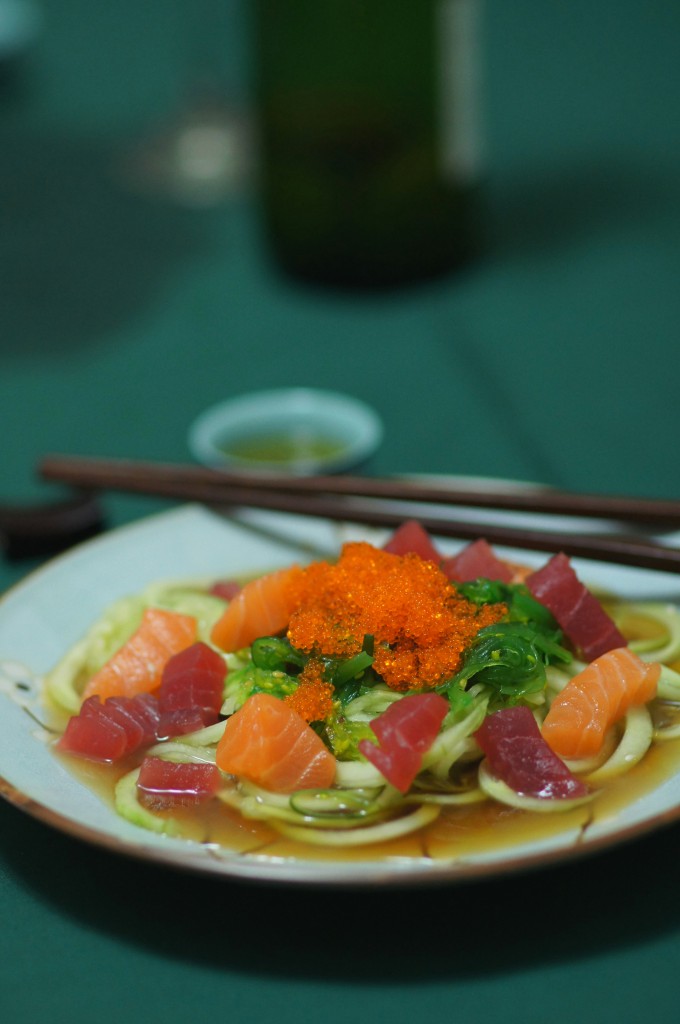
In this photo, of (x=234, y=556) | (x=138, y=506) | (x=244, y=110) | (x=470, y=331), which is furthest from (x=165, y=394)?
(x=244, y=110)

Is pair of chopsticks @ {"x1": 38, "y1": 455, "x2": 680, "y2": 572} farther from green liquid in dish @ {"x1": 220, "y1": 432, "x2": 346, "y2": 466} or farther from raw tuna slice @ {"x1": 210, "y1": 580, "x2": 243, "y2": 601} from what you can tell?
green liquid in dish @ {"x1": 220, "y1": 432, "x2": 346, "y2": 466}

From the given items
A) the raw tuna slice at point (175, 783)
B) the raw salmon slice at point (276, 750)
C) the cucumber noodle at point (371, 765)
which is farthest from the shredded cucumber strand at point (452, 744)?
the raw tuna slice at point (175, 783)

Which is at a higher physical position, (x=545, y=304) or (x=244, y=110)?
(x=244, y=110)

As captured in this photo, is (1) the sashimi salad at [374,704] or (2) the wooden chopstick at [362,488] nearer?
(1) the sashimi salad at [374,704]

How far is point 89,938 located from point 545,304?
2347mm

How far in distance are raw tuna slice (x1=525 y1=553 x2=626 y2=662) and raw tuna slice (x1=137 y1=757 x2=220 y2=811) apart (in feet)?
1.65

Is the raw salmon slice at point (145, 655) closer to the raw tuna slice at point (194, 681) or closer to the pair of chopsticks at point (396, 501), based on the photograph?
the raw tuna slice at point (194, 681)

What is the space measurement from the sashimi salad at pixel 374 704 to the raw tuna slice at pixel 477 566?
0.05 metres

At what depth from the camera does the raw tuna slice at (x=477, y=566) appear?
5.71ft

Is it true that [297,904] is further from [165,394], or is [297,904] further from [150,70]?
[150,70]

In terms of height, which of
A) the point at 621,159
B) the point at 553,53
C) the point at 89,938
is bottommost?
the point at 89,938

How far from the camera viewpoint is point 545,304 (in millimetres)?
3299

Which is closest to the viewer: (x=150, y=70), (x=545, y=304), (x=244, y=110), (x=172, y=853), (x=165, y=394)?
(x=172, y=853)

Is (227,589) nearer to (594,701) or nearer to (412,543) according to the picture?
(412,543)
